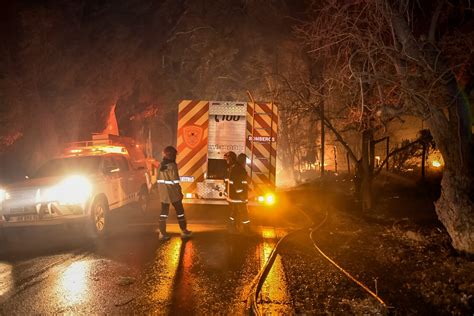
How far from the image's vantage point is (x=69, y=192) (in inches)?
340

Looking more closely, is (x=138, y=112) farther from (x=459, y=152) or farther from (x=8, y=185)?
(x=459, y=152)

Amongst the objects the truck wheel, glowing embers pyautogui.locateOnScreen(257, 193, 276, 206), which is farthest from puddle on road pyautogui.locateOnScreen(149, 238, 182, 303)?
the truck wheel

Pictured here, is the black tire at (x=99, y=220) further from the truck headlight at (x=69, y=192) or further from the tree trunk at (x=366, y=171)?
the tree trunk at (x=366, y=171)

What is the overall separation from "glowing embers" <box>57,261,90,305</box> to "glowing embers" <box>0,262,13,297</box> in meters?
0.67

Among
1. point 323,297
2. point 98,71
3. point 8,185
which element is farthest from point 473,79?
point 98,71

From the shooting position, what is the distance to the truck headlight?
338 inches

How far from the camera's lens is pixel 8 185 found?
29.2 feet

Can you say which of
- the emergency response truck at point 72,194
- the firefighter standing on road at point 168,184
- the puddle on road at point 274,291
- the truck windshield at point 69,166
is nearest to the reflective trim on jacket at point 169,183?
the firefighter standing on road at point 168,184

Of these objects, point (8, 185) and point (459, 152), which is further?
point (8, 185)

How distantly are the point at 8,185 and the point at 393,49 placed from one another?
783cm

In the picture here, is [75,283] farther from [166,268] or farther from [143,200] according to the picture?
[143,200]

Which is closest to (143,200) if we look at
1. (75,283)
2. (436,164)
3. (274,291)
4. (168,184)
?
(168,184)

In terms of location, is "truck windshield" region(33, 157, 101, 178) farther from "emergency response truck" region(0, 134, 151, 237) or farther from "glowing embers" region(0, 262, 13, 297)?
"glowing embers" region(0, 262, 13, 297)

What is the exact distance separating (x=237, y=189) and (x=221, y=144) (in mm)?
1384
